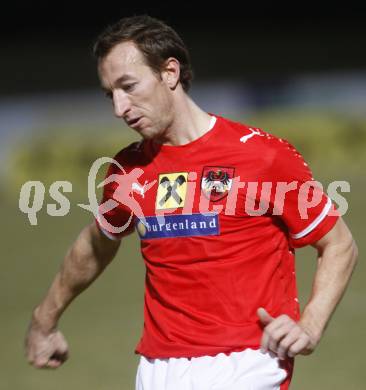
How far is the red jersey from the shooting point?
3.36 metres

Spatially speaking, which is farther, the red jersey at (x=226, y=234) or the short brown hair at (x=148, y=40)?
the short brown hair at (x=148, y=40)

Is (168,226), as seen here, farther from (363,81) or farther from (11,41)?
(11,41)

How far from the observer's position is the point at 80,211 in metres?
14.6

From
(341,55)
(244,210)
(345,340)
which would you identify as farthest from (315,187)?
(341,55)

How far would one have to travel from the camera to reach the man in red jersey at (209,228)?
3.35 m

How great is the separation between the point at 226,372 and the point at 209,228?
0.50 meters

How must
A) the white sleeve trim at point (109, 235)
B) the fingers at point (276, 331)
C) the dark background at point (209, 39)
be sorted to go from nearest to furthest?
the fingers at point (276, 331) → the white sleeve trim at point (109, 235) → the dark background at point (209, 39)

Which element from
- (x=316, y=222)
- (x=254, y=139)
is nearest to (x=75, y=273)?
(x=254, y=139)

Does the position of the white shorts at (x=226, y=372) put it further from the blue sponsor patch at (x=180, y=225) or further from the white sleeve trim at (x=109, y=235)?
the white sleeve trim at (x=109, y=235)

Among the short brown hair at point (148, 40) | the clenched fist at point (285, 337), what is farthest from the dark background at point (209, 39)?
the clenched fist at point (285, 337)

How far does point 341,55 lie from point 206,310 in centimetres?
1768

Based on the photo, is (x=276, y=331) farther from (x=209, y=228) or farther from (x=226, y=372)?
(x=209, y=228)

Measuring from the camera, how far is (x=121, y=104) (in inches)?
134

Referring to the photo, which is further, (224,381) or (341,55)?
(341,55)
